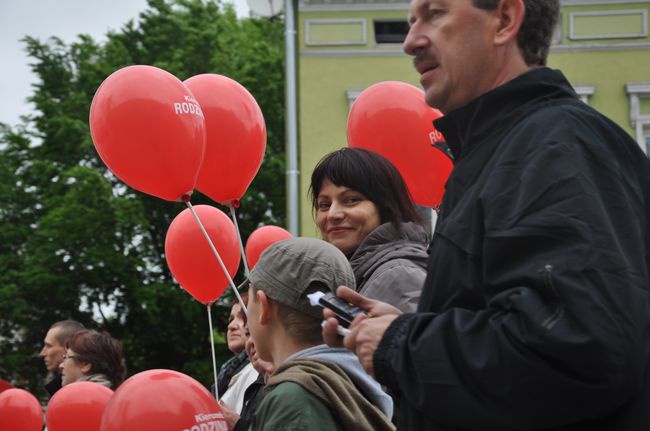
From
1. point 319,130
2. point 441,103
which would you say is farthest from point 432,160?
point 319,130

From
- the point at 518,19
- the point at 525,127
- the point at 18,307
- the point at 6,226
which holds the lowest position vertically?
the point at 18,307

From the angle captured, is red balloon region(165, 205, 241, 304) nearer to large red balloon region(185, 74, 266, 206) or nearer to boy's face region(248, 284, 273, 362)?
large red balloon region(185, 74, 266, 206)

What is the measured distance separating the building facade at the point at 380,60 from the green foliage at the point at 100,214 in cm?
469

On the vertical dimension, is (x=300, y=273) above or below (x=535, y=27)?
below

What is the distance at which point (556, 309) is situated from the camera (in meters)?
1.69

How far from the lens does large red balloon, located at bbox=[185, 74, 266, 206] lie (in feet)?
16.3

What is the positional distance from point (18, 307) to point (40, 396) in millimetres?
2096

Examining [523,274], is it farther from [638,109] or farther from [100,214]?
[100,214]

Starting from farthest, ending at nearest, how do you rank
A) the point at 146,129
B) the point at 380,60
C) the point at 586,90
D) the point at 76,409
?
the point at 380,60
the point at 586,90
the point at 76,409
the point at 146,129

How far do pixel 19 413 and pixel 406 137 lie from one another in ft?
10.7

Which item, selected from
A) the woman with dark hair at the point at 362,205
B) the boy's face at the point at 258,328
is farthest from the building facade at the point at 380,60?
the boy's face at the point at 258,328

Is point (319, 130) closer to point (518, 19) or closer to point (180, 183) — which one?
point (180, 183)

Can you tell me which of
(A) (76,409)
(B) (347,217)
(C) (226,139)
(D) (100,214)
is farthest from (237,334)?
(D) (100,214)

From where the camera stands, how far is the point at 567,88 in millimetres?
2064
